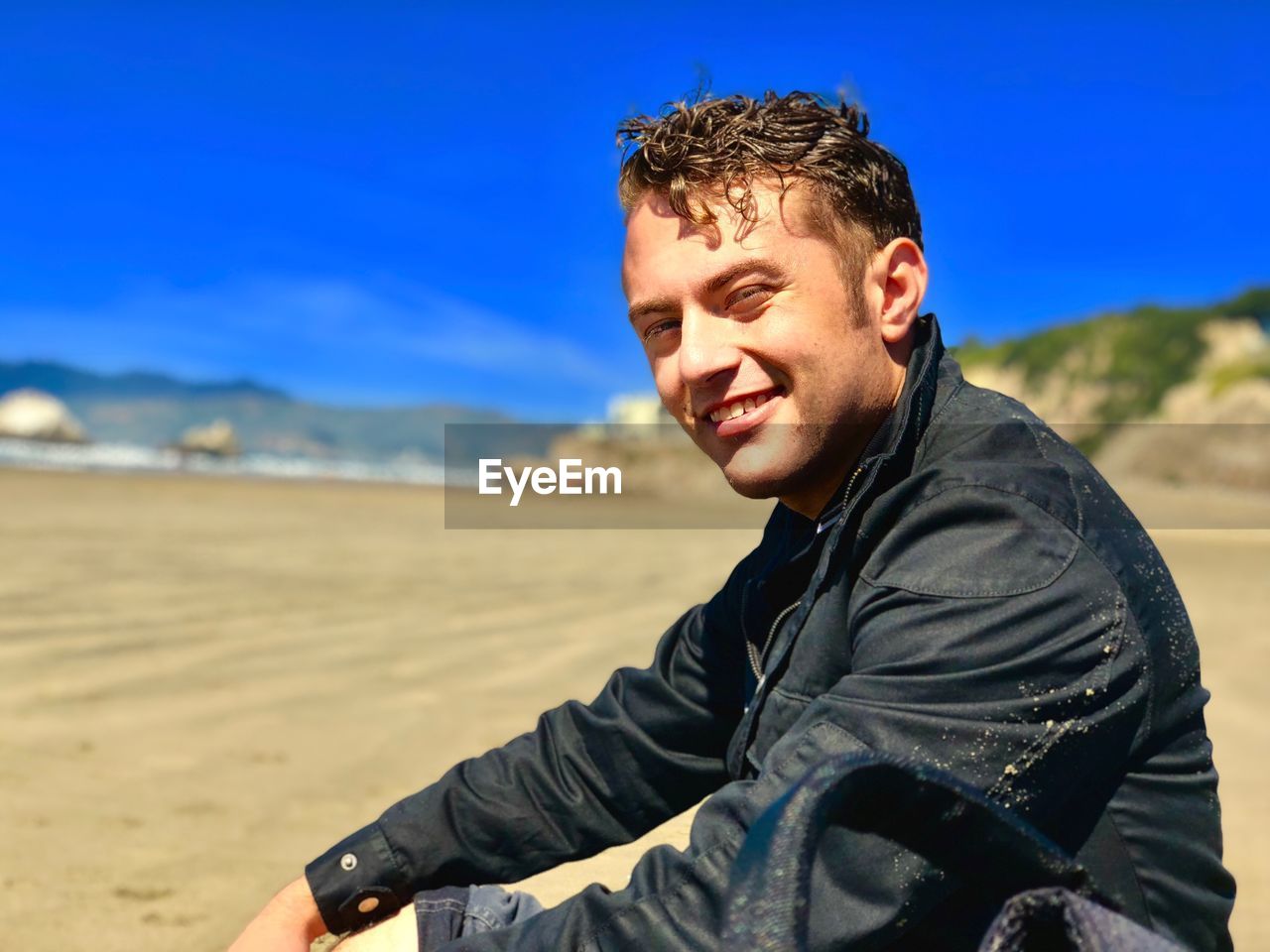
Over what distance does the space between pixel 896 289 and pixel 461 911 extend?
1.12 m

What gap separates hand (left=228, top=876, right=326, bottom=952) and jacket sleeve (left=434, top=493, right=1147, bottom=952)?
644 millimetres

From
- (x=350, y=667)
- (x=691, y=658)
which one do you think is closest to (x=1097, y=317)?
(x=350, y=667)

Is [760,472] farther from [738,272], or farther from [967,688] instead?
[967,688]

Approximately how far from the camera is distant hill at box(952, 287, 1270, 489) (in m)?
19.7

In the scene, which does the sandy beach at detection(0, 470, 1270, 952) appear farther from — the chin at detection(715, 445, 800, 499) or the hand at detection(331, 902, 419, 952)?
the chin at detection(715, 445, 800, 499)

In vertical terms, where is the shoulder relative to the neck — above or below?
below

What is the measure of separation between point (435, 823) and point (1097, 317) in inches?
1340

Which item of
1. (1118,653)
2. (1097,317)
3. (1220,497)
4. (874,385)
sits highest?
(1097,317)

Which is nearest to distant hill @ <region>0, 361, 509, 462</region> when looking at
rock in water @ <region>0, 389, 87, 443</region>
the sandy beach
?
rock in water @ <region>0, 389, 87, 443</region>

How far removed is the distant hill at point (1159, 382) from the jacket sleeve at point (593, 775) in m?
17.8

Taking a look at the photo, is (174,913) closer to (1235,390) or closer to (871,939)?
(871,939)

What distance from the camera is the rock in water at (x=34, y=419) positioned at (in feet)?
123

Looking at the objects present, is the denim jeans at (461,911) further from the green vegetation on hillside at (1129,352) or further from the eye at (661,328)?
the green vegetation on hillside at (1129,352)

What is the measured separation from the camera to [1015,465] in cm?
129
